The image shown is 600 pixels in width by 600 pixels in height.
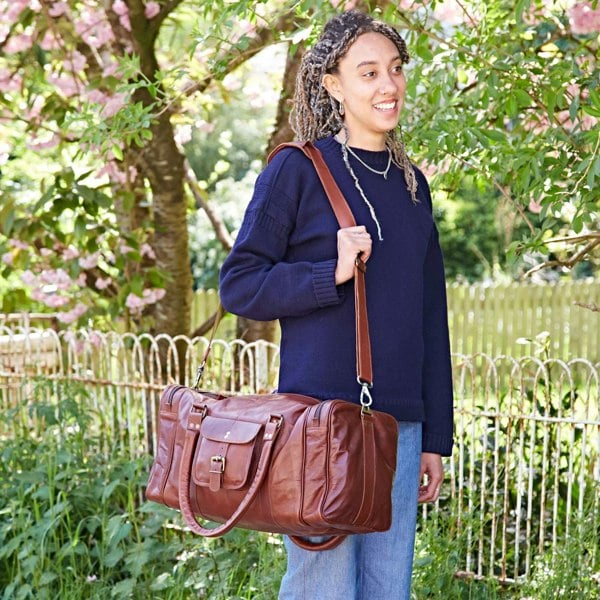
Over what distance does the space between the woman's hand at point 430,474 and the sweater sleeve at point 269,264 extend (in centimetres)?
49

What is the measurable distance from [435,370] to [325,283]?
420 millimetres

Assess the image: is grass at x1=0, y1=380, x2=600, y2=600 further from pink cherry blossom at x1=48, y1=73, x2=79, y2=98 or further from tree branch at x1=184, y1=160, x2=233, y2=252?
pink cherry blossom at x1=48, y1=73, x2=79, y2=98

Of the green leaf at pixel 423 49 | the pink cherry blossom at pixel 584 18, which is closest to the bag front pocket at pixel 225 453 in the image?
the green leaf at pixel 423 49

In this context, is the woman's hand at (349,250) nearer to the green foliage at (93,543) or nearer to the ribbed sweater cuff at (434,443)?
the ribbed sweater cuff at (434,443)

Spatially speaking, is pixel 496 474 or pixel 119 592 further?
pixel 496 474

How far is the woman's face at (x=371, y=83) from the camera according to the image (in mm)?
2203

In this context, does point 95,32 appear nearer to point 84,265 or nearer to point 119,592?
point 84,265

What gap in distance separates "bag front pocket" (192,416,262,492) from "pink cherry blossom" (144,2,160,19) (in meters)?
3.43

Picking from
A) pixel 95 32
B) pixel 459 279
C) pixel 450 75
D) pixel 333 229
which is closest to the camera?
pixel 333 229

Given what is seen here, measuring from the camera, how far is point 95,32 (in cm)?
550

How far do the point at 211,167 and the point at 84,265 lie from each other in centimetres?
1033

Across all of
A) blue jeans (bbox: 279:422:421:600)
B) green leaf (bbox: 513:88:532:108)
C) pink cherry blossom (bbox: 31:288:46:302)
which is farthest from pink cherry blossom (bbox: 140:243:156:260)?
blue jeans (bbox: 279:422:421:600)

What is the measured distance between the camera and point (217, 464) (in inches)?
82.5

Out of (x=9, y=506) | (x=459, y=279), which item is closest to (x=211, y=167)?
(x=459, y=279)
